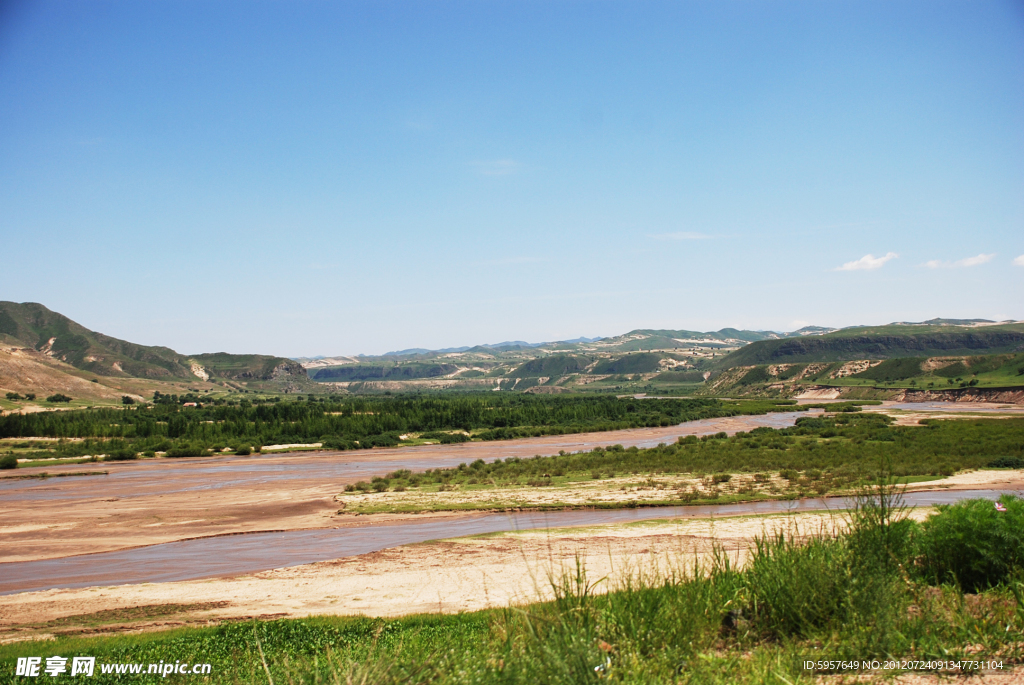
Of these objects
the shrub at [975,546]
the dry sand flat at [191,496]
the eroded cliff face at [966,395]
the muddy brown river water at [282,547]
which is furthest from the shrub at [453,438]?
the eroded cliff face at [966,395]

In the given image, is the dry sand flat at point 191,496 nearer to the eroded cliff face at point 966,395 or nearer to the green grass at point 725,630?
the green grass at point 725,630

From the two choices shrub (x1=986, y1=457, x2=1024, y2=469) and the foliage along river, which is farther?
shrub (x1=986, y1=457, x2=1024, y2=469)

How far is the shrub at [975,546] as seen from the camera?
36.9 feet

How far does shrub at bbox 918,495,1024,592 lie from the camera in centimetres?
1124

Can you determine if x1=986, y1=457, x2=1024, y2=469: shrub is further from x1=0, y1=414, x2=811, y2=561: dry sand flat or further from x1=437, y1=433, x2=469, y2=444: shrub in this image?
x1=437, y1=433, x2=469, y2=444: shrub

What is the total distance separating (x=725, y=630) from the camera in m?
9.21

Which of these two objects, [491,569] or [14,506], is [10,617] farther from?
[14,506]

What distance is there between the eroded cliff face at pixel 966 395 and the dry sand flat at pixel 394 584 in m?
103

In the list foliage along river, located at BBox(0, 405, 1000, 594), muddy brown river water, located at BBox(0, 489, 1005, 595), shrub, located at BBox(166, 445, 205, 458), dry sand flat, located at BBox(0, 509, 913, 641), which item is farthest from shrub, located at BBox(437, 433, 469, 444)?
dry sand flat, located at BBox(0, 509, 913, 641)

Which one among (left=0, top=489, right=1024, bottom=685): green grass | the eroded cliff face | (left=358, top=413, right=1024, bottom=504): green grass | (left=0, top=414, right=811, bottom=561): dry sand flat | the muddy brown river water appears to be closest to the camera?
(left=0, top=489, right=1024, bottom=685): green grass

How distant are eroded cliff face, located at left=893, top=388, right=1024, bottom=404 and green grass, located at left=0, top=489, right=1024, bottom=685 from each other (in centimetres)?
11707

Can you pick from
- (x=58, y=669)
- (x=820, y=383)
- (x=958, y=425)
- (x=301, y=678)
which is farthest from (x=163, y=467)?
A: (x=820, y=383)

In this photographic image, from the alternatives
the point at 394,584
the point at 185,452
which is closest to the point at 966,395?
the point at 394,584

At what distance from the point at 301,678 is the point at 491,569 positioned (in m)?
14.1
